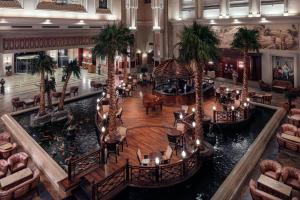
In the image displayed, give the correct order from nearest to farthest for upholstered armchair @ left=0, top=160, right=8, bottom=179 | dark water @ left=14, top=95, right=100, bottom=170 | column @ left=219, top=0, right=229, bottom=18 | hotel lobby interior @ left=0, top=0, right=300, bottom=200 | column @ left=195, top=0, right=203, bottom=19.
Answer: hotel lobby interior @ left=0, top=0, right=300, bottom=200 < upholstered armchair @ left=0, top=160, right=8, bottom=179 < dark water @ left=14, top=95, right=100, bottom=170 < column @ left=219, top=0, right=229, bottom=18 < column @ left=195, top=0, right=203, bottom=19

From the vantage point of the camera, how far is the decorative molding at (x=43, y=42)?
65.1 feet

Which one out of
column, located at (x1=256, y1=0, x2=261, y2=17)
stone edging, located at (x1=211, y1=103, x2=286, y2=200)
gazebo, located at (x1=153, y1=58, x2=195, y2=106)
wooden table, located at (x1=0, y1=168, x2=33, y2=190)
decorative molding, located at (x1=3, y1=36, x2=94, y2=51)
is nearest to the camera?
stone edging, located at (x1=211, y1=103, x2=286, y2=200)

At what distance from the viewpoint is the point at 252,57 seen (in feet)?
88.1

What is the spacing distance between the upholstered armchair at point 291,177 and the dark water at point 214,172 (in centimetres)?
224

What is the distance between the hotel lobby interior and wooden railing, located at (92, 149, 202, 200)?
0.15 feet

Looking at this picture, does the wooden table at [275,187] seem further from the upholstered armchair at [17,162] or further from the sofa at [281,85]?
the sofa at [281,85]

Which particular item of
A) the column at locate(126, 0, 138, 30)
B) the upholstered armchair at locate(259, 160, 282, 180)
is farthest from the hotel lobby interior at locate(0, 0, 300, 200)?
the column at locate(126, 0, 138, 30)

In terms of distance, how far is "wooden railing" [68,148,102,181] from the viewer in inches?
413

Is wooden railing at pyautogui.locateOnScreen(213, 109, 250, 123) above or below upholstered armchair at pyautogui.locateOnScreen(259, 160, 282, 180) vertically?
above

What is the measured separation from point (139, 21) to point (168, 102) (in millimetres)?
18903

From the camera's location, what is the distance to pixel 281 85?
973 inches

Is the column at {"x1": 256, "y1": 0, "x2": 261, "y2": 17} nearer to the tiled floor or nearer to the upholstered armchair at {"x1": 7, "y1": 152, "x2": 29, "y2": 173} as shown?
the tiled floor

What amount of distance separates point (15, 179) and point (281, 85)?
23.2 m

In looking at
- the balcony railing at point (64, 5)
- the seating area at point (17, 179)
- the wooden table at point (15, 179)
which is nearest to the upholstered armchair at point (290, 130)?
the seating area at point (17, 179)
